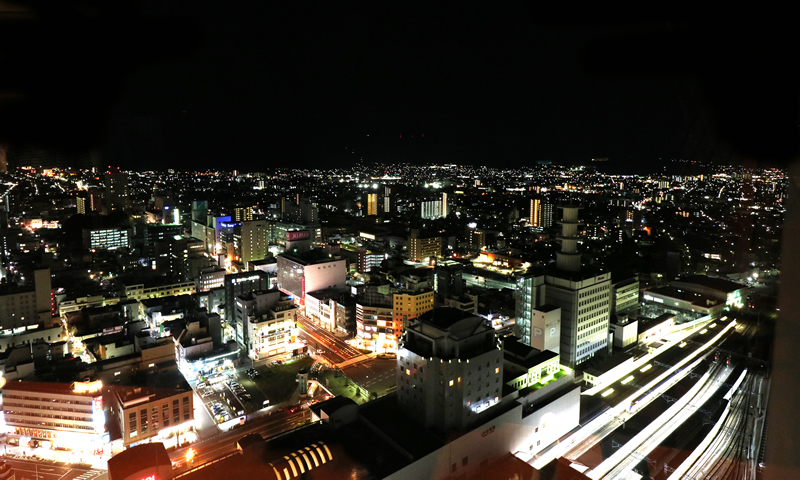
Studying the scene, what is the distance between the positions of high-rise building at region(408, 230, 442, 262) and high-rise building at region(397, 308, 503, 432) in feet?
26.1

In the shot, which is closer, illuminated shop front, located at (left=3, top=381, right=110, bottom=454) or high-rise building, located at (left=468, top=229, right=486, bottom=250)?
illuminated shop front, located at (left=3, top=381, right=110, bottom=454)

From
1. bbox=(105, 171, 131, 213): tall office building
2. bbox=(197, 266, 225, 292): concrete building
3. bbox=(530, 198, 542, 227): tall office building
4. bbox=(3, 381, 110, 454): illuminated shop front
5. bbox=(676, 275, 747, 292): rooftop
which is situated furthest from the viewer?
bbox=(530, 198, 542, 227): tall office building

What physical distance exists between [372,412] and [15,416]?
374 cm

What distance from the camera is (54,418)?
4.80 m

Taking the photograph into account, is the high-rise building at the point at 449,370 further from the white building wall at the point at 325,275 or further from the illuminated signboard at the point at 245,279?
the white building wall at the point at 325,275

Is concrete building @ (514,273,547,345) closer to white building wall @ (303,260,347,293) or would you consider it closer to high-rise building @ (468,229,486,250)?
white building wall @ (303,260,347,293)

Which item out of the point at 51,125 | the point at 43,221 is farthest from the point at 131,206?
the point at 51,125

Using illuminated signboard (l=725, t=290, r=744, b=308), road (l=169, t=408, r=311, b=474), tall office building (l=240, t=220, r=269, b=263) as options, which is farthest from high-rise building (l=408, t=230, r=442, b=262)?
road (l=169, t=408, r=311, b=474)

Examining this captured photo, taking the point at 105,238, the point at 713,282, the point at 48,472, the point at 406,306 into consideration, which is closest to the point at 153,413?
the point at 48,472

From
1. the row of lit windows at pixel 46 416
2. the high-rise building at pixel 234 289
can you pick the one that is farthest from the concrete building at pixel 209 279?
the row of lit windows at pixel 46 416

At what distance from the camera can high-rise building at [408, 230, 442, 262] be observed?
12.4 m

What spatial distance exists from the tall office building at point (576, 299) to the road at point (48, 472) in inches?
203

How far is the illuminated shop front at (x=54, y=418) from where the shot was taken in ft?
15.6

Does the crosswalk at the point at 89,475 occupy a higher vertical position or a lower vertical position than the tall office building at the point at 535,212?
lower
